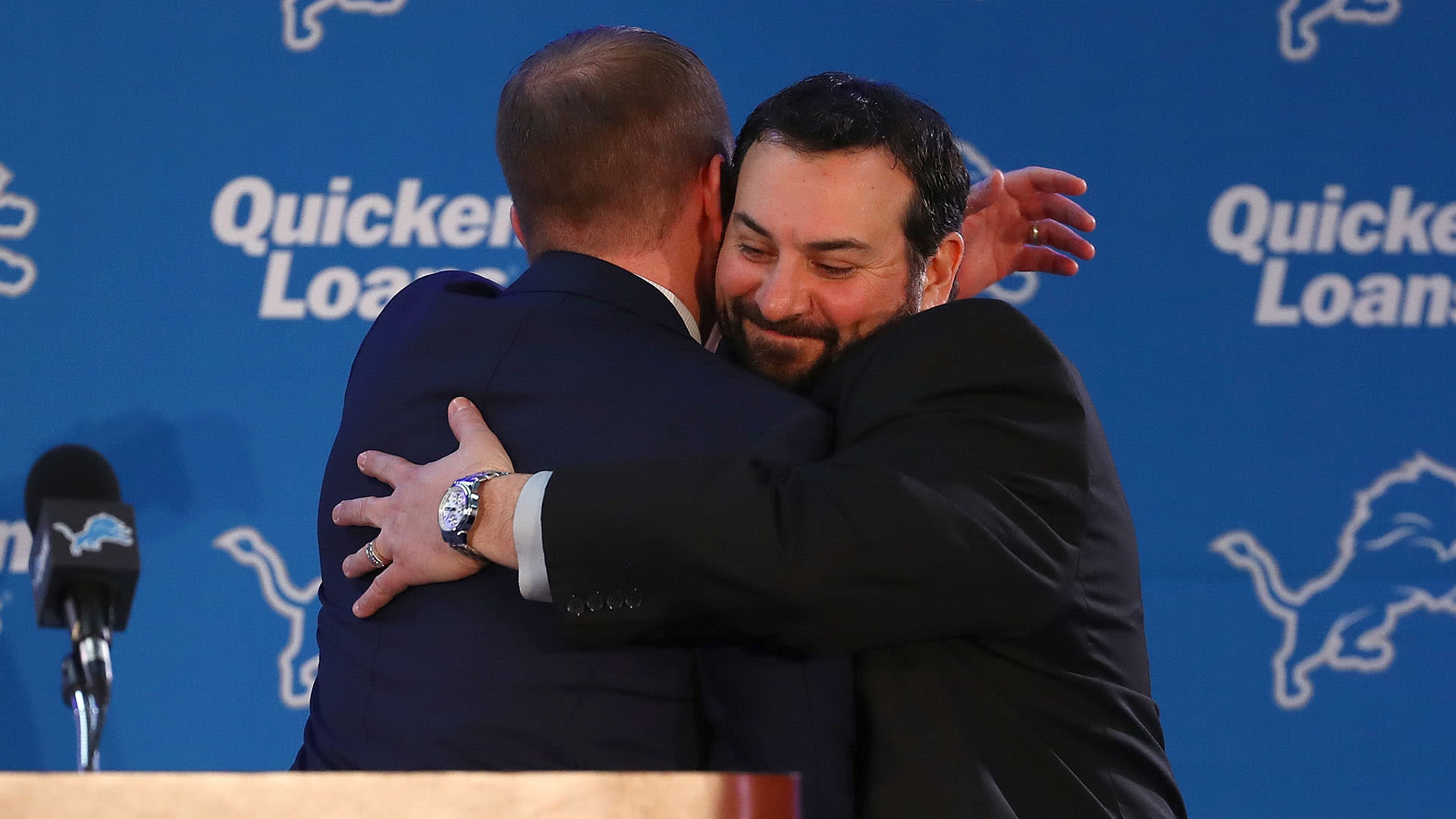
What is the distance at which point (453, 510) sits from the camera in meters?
1.66


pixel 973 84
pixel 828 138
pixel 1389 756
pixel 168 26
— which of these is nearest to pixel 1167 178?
pixel 973 84

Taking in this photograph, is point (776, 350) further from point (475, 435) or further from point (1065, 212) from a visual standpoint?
point (1065, 212)

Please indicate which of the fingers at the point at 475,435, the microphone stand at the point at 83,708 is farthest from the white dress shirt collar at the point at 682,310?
the microphone stand at the point at 83,708

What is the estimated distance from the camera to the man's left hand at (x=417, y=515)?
5.53ft

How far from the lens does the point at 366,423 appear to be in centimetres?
188

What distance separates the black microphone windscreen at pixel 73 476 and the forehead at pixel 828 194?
91 cm

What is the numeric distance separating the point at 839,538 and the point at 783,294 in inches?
18.6

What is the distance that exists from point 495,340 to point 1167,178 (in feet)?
6.44

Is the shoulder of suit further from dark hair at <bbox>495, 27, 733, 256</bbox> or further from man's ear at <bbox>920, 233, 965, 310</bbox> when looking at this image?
dark hair at <bbox>495, 27, 733, 256</bbox>

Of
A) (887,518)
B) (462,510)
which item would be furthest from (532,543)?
(887,518)

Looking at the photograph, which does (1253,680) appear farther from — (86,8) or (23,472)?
(86,8)

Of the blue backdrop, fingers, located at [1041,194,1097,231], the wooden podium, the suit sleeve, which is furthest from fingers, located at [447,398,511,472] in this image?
the blue backdrop

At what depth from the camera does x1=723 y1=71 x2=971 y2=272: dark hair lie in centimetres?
199

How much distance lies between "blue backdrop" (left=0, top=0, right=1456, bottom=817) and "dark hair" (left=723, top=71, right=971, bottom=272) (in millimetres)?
1173
